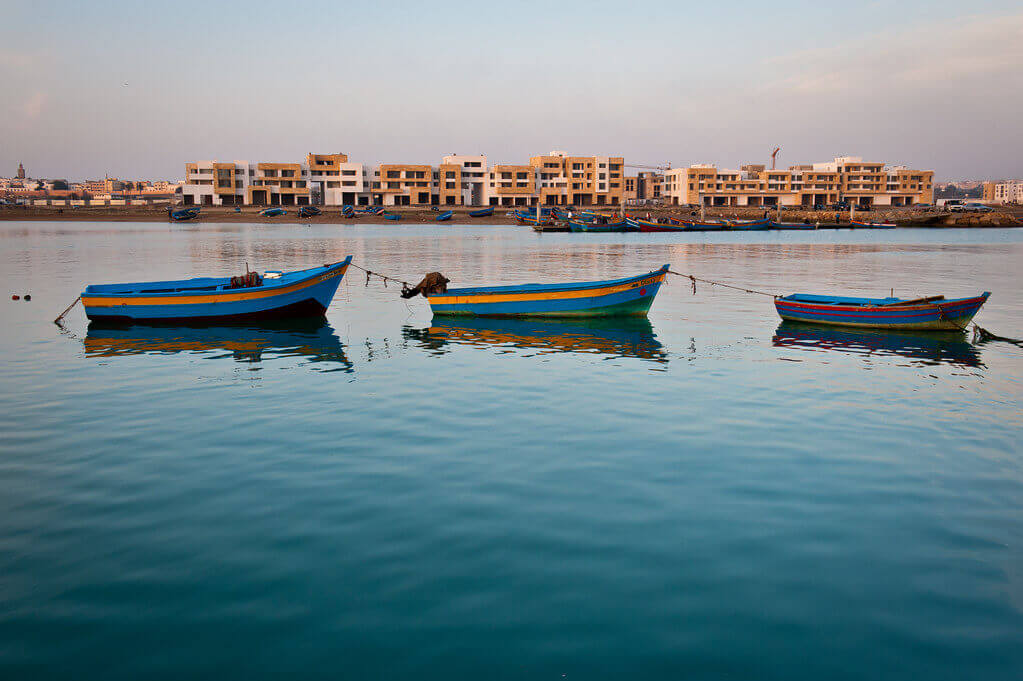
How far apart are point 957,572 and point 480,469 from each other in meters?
5.25

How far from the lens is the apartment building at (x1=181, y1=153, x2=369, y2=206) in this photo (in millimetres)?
131000

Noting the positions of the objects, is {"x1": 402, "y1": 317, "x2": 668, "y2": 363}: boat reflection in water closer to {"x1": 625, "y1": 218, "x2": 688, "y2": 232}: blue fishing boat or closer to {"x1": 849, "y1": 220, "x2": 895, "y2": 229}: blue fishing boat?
{"x1": 625, "y1": 218, "x2": 688, "y2": 232}: blue fishing boat

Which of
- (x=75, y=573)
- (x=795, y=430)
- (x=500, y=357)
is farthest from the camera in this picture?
(x=500, y=357)

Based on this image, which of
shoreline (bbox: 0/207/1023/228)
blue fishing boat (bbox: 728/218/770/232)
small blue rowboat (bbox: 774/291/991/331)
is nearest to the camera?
small blue rowboat (bbox: 774/291/991/331)

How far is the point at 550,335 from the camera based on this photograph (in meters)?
20.6

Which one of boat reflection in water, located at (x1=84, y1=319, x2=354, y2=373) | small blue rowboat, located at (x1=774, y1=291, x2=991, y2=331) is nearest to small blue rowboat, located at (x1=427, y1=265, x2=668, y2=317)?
boat reflection in water, located at (x1=84, y1=319, x2=354, y2=373)

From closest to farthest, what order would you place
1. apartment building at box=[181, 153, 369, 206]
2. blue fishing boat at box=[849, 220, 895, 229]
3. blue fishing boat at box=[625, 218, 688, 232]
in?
1. blue fishing boat at box=[625, 218, 688, 232]
2. blue fishing boat at box=[849, 220, 895, 229]
3. apartment building at box=[181, 153, 369, 206]

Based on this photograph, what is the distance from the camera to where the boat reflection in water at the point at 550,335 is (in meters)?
18.6

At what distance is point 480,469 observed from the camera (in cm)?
958

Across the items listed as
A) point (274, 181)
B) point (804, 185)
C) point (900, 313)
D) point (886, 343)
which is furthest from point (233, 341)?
point (804, 185)

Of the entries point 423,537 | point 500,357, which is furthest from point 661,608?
point 500,357

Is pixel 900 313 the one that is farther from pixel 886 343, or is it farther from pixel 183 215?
pixel 183 215

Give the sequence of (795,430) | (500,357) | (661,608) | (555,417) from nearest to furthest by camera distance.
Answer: (661,608) → (795,430) → (555,417) → (500,357)

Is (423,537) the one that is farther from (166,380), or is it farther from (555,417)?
(166,380)
